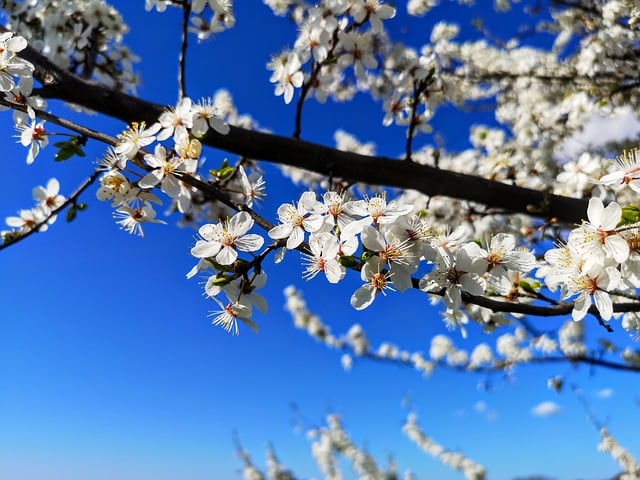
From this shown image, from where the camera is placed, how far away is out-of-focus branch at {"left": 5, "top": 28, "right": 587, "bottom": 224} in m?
2.18

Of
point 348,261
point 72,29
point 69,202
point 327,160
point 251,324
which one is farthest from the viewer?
point 72,29

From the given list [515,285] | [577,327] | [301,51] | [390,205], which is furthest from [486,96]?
[390,205]

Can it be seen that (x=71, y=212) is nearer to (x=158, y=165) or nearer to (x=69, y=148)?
(x=69, y=148)

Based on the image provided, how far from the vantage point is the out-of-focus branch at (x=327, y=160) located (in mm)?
2182

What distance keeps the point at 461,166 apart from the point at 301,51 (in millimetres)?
2728

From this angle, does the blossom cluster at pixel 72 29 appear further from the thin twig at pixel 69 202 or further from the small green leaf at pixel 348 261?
the small green leaf at pixel 348 261

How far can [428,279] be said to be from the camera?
1.29 metres

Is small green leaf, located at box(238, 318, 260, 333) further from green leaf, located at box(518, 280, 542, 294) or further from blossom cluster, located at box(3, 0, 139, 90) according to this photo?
blossom cluster, located at box(3, 0, 139, 90)

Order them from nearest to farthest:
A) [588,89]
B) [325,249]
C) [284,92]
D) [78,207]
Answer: [325,249] < [78,207] < [284,92] < [588,89]

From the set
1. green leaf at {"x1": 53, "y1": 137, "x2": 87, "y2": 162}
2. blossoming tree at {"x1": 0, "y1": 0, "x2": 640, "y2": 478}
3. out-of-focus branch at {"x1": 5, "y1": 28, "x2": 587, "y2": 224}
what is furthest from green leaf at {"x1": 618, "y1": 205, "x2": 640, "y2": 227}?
green leaf at {"x1": 53, "y1": 137, "x2": 87, "y2": 162}

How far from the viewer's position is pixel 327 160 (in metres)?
2.34

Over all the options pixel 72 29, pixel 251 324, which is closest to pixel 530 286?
pixel 251 324

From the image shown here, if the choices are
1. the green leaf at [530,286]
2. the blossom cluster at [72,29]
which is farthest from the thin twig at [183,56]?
the green leaf at [530,286]

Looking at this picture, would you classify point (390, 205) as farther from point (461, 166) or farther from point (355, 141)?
point (355, 141)
